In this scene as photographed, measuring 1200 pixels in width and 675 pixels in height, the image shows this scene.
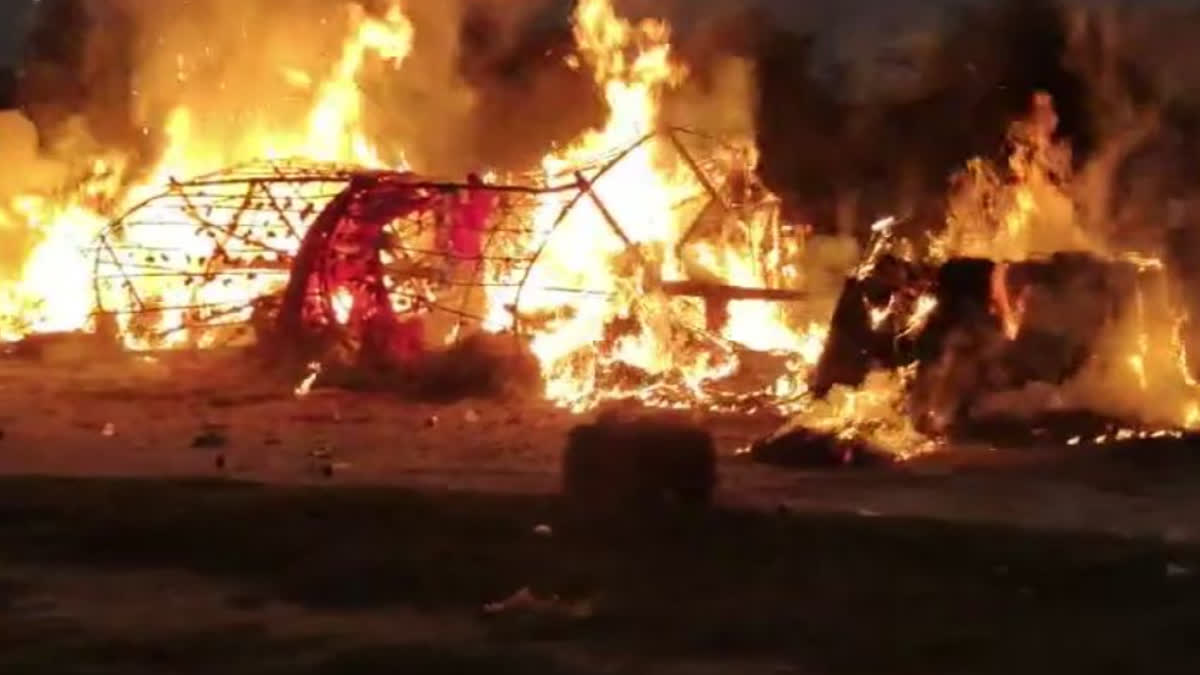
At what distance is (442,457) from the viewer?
14117 mm

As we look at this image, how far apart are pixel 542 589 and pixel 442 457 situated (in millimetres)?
5121

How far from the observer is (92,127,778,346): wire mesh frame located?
1925 centimetres

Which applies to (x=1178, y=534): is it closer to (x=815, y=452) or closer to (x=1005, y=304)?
(x=815, y=452)

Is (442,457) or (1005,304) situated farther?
(1005,304)

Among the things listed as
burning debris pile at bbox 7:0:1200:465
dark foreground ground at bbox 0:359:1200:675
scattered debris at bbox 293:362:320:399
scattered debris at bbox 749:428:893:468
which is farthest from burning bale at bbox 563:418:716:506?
scattered debris at bbox 293:362:320:399

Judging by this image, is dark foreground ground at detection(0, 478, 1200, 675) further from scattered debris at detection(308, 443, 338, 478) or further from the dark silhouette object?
the dark silhouette object

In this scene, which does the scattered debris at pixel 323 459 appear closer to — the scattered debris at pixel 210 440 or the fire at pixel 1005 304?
the scattered debris at pixel 210 440

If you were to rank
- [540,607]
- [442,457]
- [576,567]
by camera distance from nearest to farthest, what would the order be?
[540,607] < [576,567] < [442,457]

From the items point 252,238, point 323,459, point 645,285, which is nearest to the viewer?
point 323,459

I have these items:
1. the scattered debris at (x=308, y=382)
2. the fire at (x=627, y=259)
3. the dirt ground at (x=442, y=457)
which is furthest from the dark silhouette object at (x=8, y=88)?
the dirt ground at (x=442, y=457)

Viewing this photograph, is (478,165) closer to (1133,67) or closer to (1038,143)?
(1133,67)

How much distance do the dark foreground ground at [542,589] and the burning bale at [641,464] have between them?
0.30 metres

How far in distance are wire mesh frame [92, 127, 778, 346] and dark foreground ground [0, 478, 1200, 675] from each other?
787 cm

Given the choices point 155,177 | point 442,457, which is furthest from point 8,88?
point 442,457
